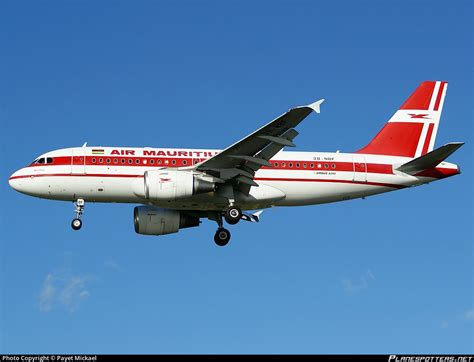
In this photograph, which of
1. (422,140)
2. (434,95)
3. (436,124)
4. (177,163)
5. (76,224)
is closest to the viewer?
(76,224)

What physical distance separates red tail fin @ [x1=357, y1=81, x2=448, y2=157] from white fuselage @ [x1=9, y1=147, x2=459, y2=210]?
46.5 inches

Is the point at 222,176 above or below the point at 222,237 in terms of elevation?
above

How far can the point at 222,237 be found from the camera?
47.5 m

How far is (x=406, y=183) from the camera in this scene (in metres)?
48.0

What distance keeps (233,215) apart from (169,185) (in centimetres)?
405

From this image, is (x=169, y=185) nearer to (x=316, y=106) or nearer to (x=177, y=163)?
(x=177, y=163)

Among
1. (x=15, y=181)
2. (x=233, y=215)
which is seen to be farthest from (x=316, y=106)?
(x=15, y=181)

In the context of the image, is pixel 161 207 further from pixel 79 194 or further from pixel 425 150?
pixel 425 150

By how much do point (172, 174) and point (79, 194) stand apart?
4847 millimetres

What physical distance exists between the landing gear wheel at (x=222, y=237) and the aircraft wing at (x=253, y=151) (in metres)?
2.85

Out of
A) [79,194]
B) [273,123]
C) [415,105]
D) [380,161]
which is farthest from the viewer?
[415,105]

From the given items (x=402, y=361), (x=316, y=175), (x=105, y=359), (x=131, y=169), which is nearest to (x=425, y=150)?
(x=316, y=175)

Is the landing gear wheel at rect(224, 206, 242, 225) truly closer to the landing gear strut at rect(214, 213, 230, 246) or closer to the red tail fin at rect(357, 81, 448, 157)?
the landing gear strut at rect(214, 213, 230, 246)

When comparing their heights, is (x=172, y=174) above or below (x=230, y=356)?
above
